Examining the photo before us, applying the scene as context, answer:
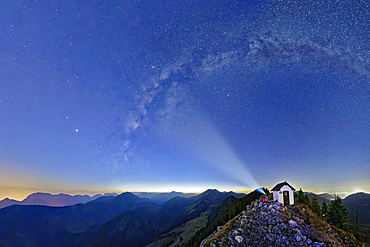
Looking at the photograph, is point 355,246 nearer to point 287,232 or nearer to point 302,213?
point 302,213

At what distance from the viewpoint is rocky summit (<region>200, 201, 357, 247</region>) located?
2569 cm

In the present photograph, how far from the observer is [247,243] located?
26.3 m

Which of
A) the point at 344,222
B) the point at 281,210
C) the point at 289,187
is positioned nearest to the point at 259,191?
the point at 289,187

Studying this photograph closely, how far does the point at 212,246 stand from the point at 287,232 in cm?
1082

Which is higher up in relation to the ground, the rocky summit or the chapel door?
the chapel door

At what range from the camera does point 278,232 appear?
88.2ft

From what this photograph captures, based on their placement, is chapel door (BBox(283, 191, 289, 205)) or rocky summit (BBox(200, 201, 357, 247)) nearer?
rocky summit (BBox(200, 201, 357, 247))

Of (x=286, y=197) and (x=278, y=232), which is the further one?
(x=286, y=197)

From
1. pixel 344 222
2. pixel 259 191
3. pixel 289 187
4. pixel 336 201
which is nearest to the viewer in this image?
pixel 289 187

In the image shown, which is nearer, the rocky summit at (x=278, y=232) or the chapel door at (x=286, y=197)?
the rocky summit at (x=278, y=232)

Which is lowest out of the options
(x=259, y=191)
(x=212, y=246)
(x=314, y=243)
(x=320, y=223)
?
(x=212, y=246)

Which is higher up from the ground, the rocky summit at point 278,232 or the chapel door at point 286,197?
the chapel door at point 286,197

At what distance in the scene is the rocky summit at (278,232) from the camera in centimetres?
2569

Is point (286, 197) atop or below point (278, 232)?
atop
